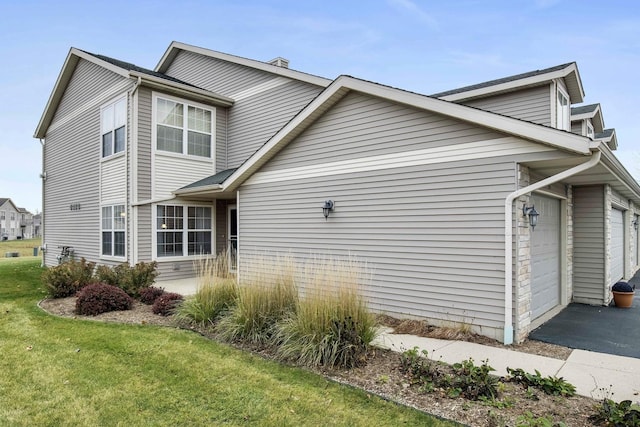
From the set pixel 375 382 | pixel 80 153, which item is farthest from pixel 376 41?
pixel 375 382

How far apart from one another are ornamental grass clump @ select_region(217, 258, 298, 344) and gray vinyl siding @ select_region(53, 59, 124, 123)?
963 cm

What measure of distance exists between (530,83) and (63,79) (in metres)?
16.2

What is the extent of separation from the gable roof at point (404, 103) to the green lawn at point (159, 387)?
3940mm

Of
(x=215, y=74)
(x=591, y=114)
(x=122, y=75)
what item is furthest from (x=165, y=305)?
(x=591, y=114)

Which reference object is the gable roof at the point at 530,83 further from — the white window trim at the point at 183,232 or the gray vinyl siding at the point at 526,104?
the white window trim at the point at 183,232

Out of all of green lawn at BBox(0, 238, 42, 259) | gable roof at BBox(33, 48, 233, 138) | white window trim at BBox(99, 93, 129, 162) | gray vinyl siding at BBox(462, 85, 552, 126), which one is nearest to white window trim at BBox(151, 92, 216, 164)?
gable roof at BBox(33, 48, 233, 138)

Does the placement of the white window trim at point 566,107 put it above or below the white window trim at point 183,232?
above

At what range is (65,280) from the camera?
9.06 meters

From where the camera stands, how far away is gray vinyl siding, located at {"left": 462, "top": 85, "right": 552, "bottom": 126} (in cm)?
866

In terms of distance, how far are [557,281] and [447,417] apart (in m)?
6.07

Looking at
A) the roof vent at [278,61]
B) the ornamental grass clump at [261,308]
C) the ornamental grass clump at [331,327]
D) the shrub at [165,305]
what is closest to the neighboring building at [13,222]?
the roof vent at [278,61]

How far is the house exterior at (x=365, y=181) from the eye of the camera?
19.2 ft

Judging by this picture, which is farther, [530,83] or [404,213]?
[530,83]

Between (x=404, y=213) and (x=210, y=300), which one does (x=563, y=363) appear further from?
(x=210, y=300)
